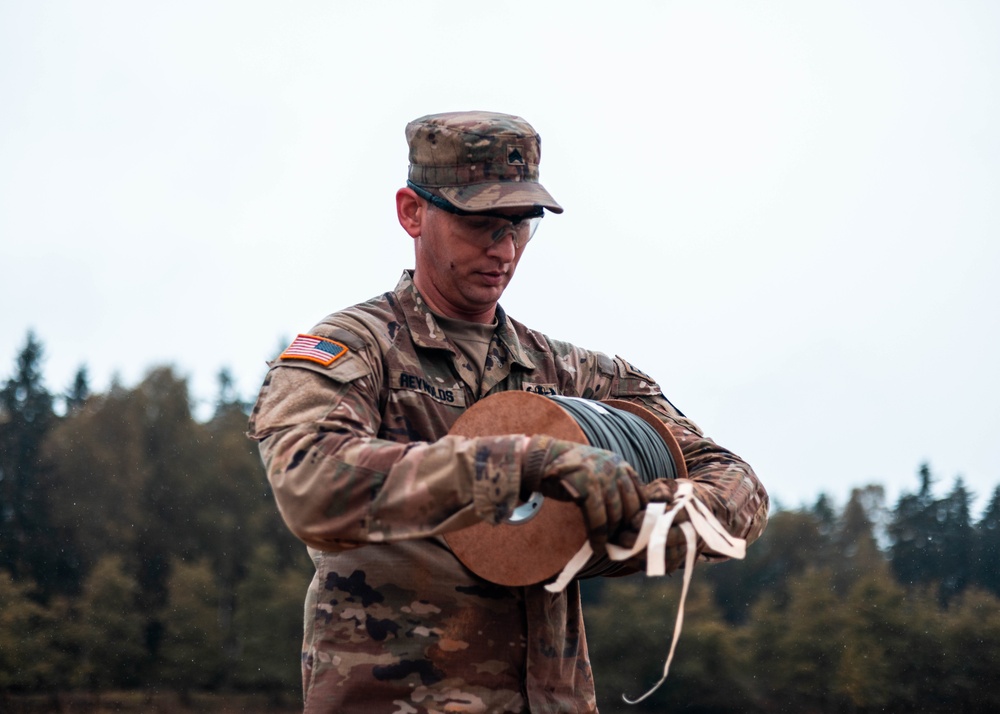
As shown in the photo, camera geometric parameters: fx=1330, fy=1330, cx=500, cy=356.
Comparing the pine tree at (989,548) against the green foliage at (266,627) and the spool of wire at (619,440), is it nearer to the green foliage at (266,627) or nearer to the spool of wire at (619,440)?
the spool of wire at (619,440)

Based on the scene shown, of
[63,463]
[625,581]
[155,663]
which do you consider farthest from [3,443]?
[625,581]

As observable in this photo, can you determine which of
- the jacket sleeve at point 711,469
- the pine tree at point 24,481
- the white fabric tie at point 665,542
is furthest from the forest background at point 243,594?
the white fabric tie at point 665,542

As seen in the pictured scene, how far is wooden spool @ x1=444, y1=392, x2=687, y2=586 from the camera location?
14.8ft

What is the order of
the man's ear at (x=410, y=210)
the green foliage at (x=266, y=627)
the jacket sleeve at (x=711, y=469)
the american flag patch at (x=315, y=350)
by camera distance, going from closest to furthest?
1. the american flag patch at (x=315, y=350)
2. the jacket sleeve at (x=711, y=469)
3. the man's ear at (x=410, y=210)
4. the green foliage at (x=266, y=627)

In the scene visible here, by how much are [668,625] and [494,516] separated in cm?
5583

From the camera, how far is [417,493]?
13.7ft

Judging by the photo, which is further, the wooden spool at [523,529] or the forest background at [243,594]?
the forest background at [243,594]

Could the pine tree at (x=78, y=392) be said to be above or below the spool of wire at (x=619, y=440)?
Answer: above

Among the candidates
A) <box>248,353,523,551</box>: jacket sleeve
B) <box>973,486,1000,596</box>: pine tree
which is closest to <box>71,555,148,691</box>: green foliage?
<box>973,486,1000,596</box>: pine tree

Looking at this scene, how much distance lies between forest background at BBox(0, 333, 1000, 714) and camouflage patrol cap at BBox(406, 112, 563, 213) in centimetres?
2997

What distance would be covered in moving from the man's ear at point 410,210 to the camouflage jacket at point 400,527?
0.27m

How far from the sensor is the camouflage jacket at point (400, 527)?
4266 millimetres

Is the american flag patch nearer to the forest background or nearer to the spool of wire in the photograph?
the spool of wire

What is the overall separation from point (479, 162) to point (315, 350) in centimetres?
102
